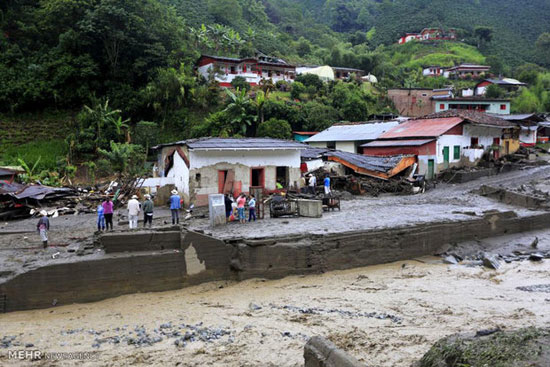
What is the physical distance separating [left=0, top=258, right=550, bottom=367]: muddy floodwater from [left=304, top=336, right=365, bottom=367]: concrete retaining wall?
141 centimetres

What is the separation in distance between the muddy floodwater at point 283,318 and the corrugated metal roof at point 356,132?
22.3m

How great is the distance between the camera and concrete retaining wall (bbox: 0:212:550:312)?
35.4ft

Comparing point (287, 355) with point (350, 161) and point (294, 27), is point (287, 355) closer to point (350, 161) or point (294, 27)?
point (350, 161)

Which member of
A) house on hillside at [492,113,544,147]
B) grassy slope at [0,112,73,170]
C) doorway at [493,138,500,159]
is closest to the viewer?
doorway at [493,138,500,159]

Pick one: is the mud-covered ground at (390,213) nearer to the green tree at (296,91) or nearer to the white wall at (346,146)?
the white wall at (346,146)

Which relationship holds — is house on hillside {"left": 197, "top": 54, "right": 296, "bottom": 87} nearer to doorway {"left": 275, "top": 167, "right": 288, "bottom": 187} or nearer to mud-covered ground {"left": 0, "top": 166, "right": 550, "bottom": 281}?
doorway {"left": 275, "top": 167, "right": 288, "bottom": 187}

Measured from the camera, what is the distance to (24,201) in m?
21.0

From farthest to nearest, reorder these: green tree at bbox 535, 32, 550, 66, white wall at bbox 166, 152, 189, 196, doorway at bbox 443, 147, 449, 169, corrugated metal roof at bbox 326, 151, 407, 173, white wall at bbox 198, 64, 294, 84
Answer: green tree at bbox 535, 32, 550, 66 → white wall at bbox 198, 64, 294, 84 → doorway at bbox 443, 147, 449, 169 → corrugated metal roof at bbox 326, 151, 407, 173 → white wall at bbox 166, 152, 189, 196

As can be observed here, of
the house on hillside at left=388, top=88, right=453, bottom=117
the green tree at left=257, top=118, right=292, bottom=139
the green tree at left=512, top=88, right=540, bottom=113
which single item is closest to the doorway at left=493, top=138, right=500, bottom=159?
the green tree at left=257, top=118, right=292, bottom=139

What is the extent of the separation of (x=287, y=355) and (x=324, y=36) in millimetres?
103614

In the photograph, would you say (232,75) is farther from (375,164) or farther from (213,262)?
(213,262)

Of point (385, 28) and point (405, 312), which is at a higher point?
point (385, 28)

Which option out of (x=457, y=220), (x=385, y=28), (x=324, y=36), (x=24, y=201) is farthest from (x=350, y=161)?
(x=385, y=28)

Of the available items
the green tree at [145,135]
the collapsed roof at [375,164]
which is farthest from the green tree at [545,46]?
the green tree at [145,135]
